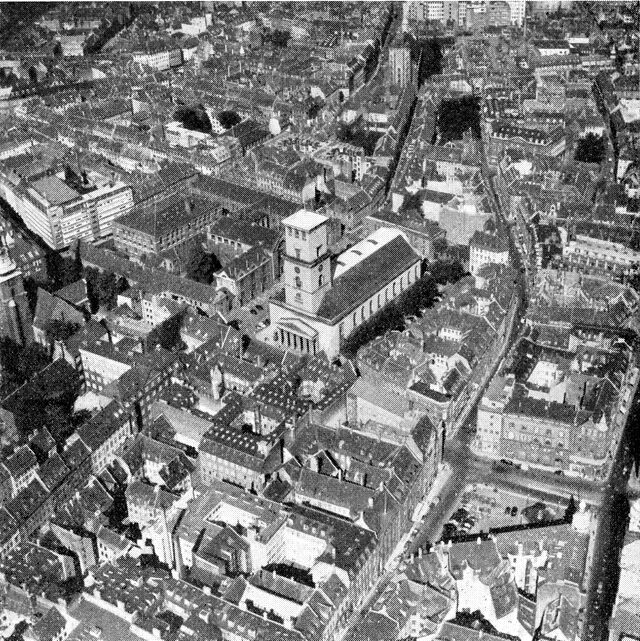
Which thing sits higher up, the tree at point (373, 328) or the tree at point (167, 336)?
the tree at point (167, 336)

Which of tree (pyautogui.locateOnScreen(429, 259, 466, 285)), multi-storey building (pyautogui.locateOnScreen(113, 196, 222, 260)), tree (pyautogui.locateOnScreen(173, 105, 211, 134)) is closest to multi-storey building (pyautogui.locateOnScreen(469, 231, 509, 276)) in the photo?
tree (pyautogui.locateOnScreen(429, 259, 466, 285))

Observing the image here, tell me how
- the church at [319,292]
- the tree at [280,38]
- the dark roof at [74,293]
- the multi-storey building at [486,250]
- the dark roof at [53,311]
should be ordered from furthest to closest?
the tree at [280,38] < the multi-storey building at [486,250] < the dark roof at [74,293] < the dark roof at [53,311] < the church at [319,292]

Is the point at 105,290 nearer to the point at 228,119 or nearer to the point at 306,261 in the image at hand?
the point at 306,261

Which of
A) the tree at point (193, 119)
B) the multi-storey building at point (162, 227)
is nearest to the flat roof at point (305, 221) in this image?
the multi-storey building at point (162, 227)

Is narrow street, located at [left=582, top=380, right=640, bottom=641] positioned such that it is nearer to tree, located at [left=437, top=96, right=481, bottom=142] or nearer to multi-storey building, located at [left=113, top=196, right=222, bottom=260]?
multi-storey building, located at [left=113, top=196, right=222, bottom=260]

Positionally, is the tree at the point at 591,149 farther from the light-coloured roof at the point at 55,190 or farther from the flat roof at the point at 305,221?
the light-coloured roof at the point at 55,190

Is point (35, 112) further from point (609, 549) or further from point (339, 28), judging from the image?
point (609, 549)

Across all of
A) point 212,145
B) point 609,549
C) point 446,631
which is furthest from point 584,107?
point 446,631
